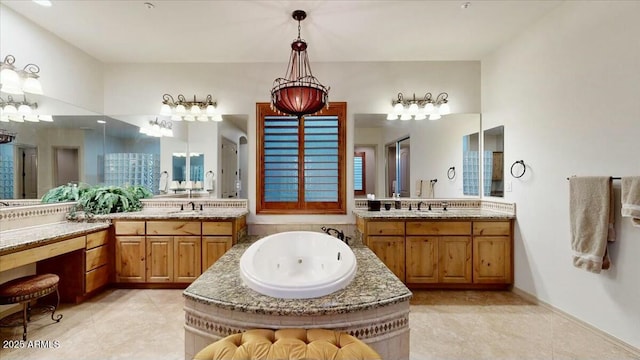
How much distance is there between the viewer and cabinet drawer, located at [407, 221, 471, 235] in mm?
3137

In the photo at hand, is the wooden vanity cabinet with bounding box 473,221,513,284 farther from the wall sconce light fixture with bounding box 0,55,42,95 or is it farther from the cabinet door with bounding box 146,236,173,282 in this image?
the wall sconce light fixture with bounding box 0,55,42,95

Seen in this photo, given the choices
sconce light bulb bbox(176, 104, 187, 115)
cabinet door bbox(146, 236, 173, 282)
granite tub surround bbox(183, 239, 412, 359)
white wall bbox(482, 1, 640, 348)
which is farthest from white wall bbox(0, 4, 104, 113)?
white wall bbox(482, 1, 640, 348)

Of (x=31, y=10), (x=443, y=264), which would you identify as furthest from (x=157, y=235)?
(x=443, y=264)

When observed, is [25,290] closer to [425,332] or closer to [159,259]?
[159,259]

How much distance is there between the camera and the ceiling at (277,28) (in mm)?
2531

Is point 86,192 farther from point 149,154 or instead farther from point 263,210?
point 263,210

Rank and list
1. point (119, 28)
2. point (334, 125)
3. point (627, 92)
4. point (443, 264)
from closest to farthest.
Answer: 1. point (627, 92)
2. point (119, 28)
3. point (443, 264)
4. point (334, 125)

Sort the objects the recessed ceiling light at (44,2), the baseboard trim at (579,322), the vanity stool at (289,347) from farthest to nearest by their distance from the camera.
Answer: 1. the recessed ceiling light at (44,2)
2. the baseboard trim at (579,322)
3. the vanity stool at (289,347)

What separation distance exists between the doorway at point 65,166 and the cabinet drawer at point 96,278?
110 cm

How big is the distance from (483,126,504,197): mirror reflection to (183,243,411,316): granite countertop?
233 cm

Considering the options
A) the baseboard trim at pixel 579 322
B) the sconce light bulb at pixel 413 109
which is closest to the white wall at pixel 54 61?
the sconce light bulb at pixel 413 109

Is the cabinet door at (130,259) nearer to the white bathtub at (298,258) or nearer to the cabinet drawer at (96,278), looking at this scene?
the cabinet drawer at (96,278)

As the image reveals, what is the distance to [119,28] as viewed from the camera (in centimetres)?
288

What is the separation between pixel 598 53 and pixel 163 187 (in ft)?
15.6
